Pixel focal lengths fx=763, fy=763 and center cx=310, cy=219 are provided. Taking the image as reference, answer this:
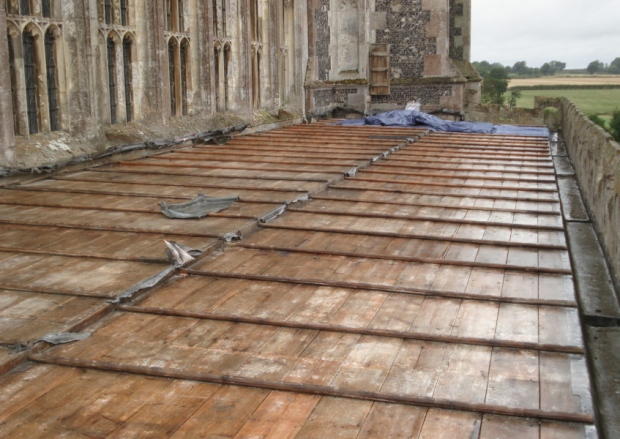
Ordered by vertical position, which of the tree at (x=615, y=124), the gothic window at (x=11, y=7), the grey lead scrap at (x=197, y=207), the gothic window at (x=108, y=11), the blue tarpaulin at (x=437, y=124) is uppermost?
→ the gothic window at (x=108, y=11)

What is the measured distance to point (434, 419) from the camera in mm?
3014

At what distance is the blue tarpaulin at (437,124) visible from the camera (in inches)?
693

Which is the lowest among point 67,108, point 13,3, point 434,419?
point 434,419

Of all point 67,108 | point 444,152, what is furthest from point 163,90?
point 444,152

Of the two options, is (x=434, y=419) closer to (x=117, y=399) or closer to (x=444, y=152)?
(x=117, y=399)

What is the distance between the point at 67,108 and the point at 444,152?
5879 mm

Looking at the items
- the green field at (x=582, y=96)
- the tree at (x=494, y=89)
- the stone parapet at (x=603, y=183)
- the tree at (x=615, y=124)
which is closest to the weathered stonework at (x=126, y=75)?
the stone parapet at (x=603, y=183)

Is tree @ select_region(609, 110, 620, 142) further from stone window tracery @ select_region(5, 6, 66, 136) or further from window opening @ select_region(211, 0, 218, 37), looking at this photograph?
stone window tracery @ select_region(5, 6, 66, 136)

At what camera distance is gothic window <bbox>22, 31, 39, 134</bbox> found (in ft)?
32.8

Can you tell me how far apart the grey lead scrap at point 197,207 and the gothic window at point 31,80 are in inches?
147

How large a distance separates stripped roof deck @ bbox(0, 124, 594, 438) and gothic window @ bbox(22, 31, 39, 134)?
199 centimetres

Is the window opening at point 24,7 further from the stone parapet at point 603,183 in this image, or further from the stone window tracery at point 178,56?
the stone parapet at point 603,183

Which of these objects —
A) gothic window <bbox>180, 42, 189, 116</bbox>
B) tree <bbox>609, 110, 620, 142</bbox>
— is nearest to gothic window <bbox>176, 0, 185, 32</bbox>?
gothic window <bbox>180, 42, 189, 116</bbox>

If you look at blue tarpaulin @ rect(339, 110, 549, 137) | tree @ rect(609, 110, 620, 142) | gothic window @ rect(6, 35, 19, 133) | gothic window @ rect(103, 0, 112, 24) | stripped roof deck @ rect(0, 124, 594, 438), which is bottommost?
tree @ rect(609, 110, 620, 142)
